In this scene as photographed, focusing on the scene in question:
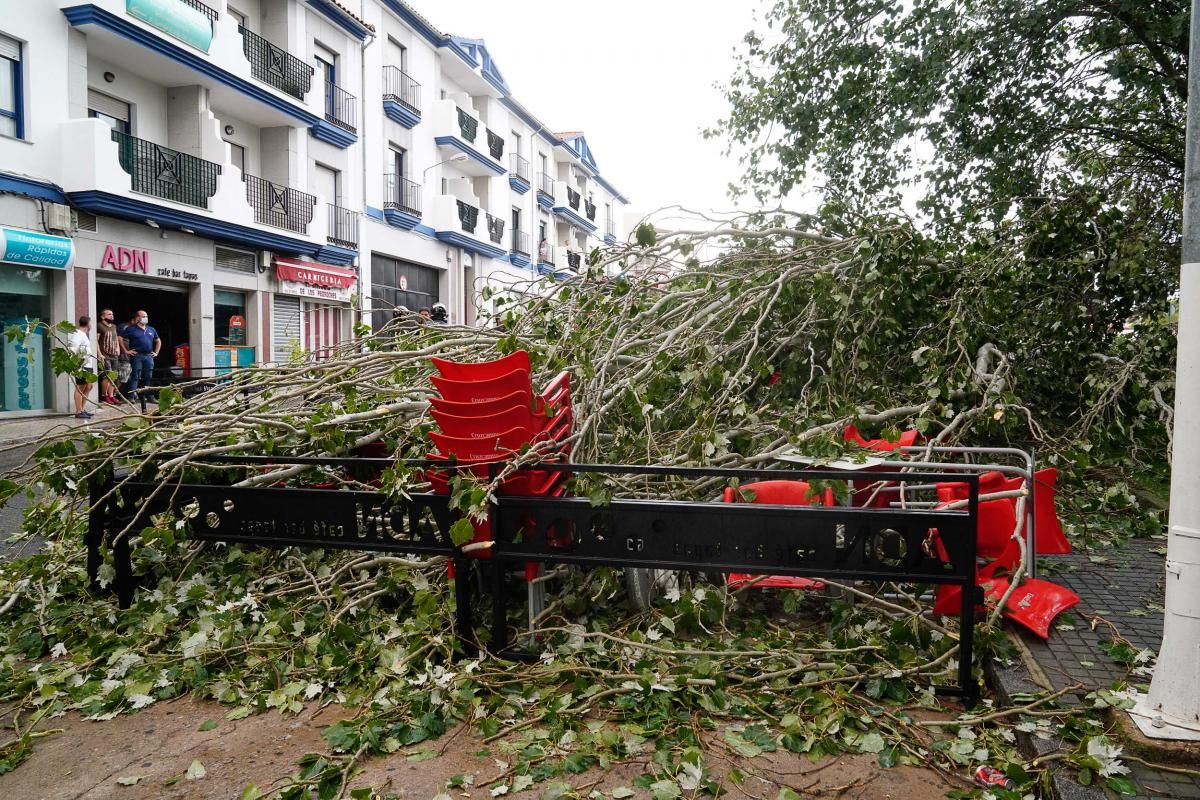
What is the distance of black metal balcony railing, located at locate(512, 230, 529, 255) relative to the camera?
38438mm

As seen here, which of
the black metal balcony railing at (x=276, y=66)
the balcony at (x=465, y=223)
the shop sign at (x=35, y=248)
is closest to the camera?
the shop sign at (x=35, y=248)

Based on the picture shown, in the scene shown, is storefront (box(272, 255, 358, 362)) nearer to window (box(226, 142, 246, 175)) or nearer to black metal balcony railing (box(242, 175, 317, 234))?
Answer: black metal balcony railing (box(242, 175, 317, 234))

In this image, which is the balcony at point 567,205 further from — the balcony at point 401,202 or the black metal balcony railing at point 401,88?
the balcony at point 401,202

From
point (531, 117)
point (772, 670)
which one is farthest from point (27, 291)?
point (531, 117)

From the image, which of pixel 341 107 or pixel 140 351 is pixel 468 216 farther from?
pixel 140 351

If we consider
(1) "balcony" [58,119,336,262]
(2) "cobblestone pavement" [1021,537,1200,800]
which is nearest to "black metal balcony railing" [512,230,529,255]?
(1) "balcony" [58,119,336,262]

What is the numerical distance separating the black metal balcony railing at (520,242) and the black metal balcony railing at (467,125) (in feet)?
22.3

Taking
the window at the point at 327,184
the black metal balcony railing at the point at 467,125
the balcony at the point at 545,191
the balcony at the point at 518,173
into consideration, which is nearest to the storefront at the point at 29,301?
the window at the point at 327,184

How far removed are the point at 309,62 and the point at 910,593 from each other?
77.4 ft

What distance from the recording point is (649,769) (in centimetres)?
277

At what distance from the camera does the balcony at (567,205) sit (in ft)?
146

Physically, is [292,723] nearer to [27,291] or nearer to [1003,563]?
[1003,563]

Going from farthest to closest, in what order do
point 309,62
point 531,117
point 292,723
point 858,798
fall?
point 531,117, point 309,62, point 292,723, point 858,798

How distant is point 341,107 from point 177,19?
24.3 feet
